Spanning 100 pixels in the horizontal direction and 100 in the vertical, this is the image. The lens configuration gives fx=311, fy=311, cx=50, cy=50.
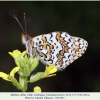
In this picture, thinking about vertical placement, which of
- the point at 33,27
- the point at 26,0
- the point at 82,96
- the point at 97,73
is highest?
the point at 26,0

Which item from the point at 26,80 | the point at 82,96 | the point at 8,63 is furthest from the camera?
the point at 8,63

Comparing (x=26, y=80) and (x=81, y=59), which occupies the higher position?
(x=81, y=59)

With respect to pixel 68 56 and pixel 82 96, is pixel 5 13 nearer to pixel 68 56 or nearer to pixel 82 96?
pixel 68 56

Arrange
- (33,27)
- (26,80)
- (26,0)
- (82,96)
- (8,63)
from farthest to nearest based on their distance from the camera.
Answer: (26,0), (33,27), (8,63), (82,96), (26,80)

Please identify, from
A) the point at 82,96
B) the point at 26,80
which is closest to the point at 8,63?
the point at 82,96

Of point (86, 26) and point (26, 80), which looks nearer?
Answer: point (26, 80)
